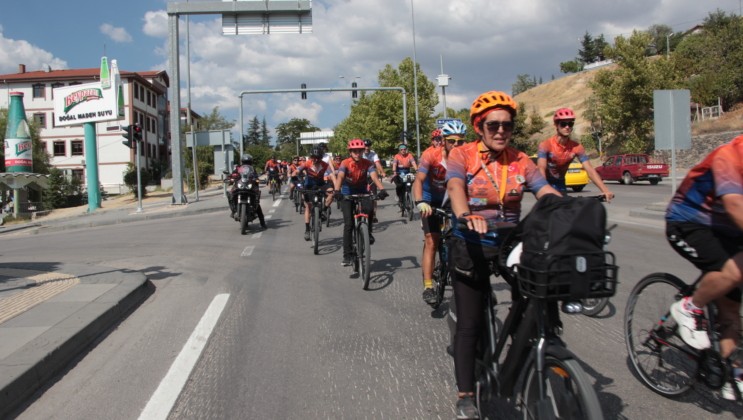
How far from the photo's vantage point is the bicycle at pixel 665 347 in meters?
3.27

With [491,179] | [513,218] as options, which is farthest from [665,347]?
[491,179]

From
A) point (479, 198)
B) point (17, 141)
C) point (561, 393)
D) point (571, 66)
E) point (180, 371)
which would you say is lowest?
point (180, 371)

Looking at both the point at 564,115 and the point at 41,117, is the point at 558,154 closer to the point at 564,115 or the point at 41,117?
the point at 564,115

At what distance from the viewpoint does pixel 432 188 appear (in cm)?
623

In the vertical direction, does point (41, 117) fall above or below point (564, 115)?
above

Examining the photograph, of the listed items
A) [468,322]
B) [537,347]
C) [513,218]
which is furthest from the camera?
[513,218]

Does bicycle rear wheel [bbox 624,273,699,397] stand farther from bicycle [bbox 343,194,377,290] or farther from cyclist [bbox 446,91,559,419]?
bicycle [bbox 343,194,377,290]

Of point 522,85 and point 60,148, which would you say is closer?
point 60,148

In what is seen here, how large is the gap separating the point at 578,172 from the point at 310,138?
80693 mm

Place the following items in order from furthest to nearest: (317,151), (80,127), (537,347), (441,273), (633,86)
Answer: (80,127) → (633,86) → (317,151) → (441,273) → (537,347)

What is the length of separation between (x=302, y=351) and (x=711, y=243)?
307 centimetres

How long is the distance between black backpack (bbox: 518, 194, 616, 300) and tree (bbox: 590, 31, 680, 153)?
41661 millimetres

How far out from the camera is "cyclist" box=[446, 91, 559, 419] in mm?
3006

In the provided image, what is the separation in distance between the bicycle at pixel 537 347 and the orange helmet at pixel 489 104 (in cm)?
66
